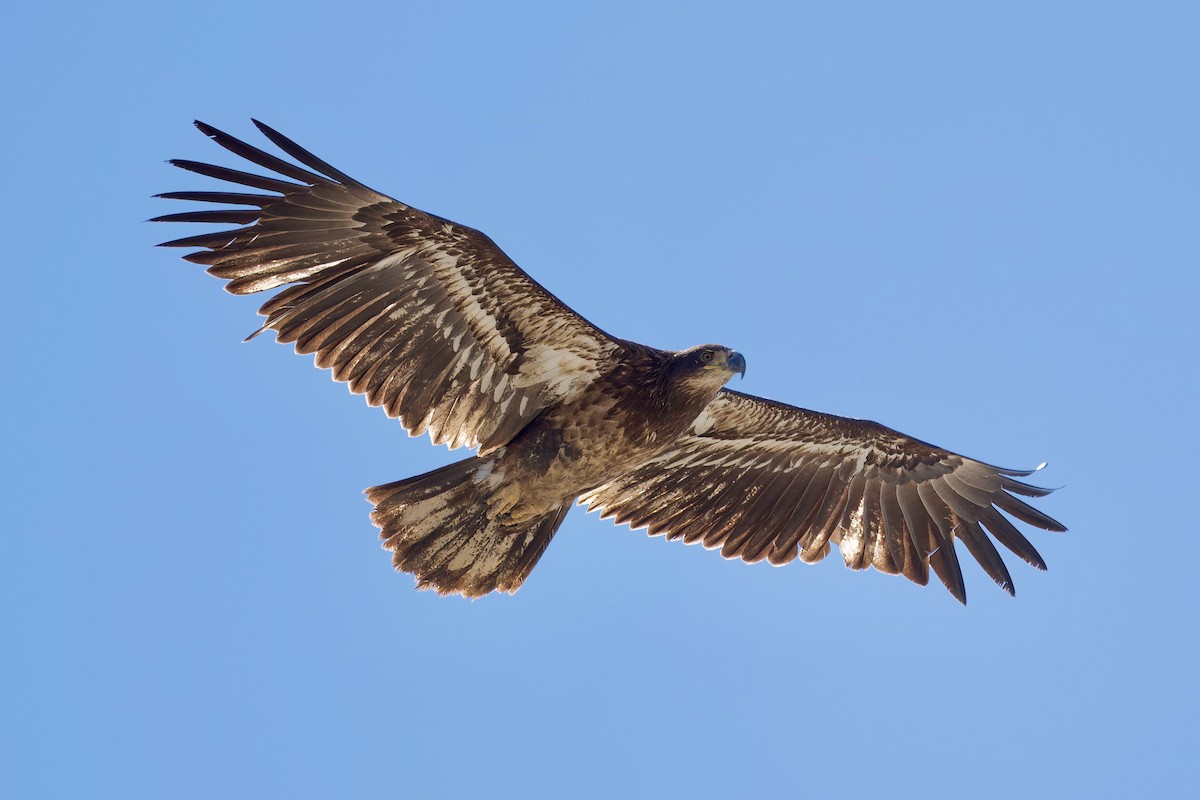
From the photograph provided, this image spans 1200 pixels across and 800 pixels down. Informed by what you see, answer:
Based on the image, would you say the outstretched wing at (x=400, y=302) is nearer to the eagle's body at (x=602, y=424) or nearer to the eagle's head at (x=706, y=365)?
the eagle's body at (x=602, y=424)

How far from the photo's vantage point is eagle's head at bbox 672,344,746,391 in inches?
433

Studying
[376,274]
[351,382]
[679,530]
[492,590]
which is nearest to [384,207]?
[376,274]

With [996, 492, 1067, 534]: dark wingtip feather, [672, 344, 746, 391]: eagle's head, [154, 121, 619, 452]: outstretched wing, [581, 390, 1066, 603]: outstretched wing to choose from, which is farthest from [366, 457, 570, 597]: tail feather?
[996, 492, 1067, 534]: dark wingtip feather

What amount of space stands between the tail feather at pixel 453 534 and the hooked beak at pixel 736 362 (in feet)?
6.04

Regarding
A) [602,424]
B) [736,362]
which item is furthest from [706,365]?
[602,424]

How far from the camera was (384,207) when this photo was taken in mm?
10430

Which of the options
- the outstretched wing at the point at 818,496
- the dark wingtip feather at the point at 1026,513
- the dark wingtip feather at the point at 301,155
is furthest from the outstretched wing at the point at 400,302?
the dark wingtip feather at the point at 1026,513

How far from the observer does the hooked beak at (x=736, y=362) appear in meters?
11.1

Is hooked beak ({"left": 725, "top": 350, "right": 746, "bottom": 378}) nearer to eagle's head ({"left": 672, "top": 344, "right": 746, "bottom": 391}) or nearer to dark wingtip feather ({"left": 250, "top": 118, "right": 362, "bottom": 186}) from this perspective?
eagle's head ({"left": 672, "top": 344, "right": 746, "bottom": 391})

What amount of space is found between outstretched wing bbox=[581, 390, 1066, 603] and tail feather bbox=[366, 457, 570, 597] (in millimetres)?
1337

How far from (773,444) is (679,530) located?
1.06 meters

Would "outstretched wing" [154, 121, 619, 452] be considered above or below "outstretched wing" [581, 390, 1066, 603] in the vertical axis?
below

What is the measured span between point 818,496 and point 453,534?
3347mm

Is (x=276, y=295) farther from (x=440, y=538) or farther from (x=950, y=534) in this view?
(x=950, y=534)
